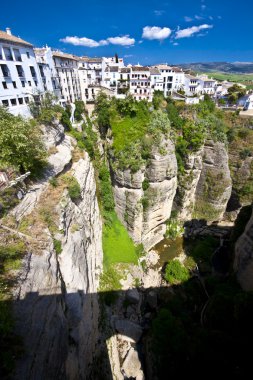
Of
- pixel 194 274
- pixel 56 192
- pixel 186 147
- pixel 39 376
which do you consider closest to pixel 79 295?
pixel 39 376

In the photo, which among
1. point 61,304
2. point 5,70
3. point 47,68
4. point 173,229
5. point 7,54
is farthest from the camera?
point 47,68

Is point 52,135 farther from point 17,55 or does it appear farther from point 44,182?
point 17,55

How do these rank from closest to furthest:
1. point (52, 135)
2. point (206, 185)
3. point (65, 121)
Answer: point (52, 135) → point (65, 121) → point (206, 185)

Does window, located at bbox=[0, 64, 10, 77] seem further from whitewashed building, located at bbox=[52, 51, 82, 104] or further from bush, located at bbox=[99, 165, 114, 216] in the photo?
bush, located at bbox=[99, 165, 114, 216]

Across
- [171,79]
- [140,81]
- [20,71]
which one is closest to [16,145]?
[20,71]

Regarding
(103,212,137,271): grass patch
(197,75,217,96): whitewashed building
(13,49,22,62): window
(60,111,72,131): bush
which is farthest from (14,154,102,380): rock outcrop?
(197,75,217,96): whitewashed building

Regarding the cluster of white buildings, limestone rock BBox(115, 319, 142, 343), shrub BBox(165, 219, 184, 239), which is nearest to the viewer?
limestone rock BBox(115, 319, 142, 343)

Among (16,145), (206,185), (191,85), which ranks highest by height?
(191,85)
